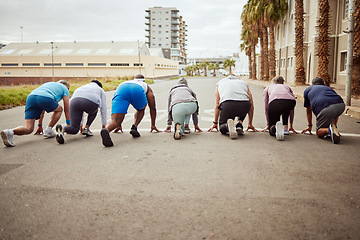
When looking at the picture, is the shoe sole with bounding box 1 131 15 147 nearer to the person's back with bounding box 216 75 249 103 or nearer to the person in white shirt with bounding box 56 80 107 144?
the person in white shirt with bounding box 56 80 107 144

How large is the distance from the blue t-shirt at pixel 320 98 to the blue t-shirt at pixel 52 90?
211 inches

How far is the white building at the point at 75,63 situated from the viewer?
7081 centimetres

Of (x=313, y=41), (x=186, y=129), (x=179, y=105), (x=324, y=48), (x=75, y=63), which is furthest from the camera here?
(x=75, y=63)

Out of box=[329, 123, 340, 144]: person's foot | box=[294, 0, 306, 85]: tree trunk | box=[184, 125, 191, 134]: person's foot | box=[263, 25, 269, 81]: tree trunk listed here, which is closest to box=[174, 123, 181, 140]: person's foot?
box=[184, 125, 191, 134]: person's foot

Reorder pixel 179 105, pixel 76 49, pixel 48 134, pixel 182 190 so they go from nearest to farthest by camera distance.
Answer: pixel 182 190 → pixel 179 105 → pixel 48 134 → pixel 76 49

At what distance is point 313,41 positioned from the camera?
28.3m

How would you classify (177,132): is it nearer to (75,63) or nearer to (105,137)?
(105,137)

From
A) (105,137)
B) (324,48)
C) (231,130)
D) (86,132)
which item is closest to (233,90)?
(231,130)

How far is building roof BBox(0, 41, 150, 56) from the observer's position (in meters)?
75.2

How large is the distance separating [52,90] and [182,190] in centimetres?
457

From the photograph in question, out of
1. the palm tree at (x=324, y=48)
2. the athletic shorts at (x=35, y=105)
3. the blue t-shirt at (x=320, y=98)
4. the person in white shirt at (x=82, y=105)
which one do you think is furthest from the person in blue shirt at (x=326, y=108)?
the palm tree at (x=324, y=48)

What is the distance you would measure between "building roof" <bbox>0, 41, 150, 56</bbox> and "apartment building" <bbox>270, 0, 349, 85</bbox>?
3986 cm

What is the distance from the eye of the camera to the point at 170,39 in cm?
13400

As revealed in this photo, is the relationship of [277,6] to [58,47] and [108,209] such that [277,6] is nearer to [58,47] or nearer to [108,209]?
[108,209]
